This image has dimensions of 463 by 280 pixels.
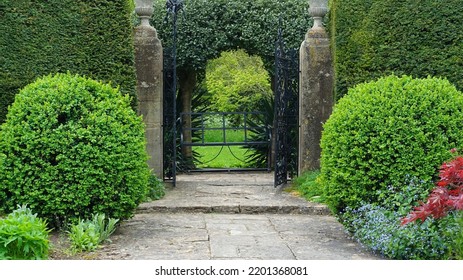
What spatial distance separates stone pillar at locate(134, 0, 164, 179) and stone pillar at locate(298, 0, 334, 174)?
205cm

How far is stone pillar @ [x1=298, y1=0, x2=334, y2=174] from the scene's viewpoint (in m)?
9.95

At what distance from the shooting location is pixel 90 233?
641 cm

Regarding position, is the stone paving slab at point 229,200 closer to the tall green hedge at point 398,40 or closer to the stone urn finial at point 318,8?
the tall green hedge at point 398,40

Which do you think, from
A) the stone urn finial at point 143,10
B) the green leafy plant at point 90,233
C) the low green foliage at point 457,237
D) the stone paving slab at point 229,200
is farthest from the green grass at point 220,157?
the low green foliage at point 457,237

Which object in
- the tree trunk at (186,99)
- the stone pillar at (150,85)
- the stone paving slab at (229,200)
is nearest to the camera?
the stone paving slab at (229,200)

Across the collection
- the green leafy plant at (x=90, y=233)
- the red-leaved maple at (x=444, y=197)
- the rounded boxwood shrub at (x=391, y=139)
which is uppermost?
the rounded boxwood shrub at (x=391, y=139)

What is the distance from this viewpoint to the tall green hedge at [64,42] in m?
8.63

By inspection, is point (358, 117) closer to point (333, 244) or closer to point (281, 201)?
point (333, 244)

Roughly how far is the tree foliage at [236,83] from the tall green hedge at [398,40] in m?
8.25

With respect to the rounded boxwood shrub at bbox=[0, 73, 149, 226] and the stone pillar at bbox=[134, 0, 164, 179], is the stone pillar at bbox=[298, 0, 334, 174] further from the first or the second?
the rounded boxwood shrub at bbox=[0, 73, 149, 226]

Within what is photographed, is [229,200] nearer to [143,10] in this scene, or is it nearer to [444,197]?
[143,10]

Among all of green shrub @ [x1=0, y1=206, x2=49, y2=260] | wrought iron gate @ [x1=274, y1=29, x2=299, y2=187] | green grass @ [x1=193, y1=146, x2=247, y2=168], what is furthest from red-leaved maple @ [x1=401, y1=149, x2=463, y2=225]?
green grass @ [x1=193, y1=146, x2=247, y2=168]

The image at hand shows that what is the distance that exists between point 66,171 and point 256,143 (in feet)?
21.5

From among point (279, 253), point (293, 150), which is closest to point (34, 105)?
point (279, 253)
